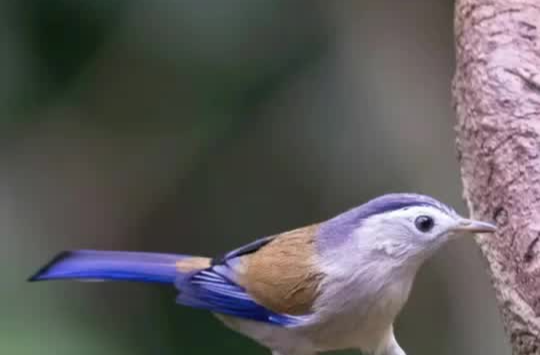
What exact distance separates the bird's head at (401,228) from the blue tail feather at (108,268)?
23.6 inches

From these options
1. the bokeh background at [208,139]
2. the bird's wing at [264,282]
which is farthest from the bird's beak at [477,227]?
the bokeh background at [208,139]

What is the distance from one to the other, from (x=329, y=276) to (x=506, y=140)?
633 millimetres

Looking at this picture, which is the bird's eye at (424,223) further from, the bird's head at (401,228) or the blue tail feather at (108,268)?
the blue tail feather at (108,268)

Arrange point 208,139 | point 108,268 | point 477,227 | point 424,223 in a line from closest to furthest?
point 477,227 < point 424,223 < point 108,268 < point 208,139

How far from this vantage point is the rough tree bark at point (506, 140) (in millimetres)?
2809

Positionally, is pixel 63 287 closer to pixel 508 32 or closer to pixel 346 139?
pixel 346 139

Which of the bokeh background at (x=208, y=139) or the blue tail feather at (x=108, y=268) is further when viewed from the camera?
the bokeh background at (x=208, y=139)

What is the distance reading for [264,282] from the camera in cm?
330

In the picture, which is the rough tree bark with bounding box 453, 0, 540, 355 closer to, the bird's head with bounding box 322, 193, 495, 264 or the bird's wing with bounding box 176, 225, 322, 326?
the bird's head with bounding box 322, 193, 495, 264

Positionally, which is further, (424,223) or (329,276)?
(329,276)

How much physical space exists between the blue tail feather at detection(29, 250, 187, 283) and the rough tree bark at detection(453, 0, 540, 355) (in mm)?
1005

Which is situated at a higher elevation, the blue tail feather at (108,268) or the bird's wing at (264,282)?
the blue tail feather at (108,268)

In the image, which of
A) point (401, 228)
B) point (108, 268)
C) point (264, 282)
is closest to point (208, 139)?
point (108, 268)

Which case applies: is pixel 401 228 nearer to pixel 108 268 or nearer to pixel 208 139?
pixel 108 268
